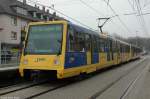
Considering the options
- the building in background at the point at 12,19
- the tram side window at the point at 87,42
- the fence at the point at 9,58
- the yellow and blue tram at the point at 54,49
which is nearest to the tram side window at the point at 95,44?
the tram side window at the point at 87,42

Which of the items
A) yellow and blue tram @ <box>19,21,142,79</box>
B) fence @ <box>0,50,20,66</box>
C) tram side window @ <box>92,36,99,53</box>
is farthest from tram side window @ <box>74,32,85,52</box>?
fence @ <box>0,50,20,66</box>

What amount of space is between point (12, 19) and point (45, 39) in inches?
1586

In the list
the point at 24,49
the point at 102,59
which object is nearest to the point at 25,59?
the point at 24,49

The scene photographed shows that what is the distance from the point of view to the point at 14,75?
15734 millimetres

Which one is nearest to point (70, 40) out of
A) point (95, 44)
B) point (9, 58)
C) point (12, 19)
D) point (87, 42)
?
point (87, 42)

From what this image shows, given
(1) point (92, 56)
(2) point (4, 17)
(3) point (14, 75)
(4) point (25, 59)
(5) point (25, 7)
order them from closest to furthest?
(4) point (25, 59), (3) point (14, 75), (1) point (92, 56), (2) point (4, 17), (5) point (25, 7)

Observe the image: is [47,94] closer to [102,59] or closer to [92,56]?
[92,56]

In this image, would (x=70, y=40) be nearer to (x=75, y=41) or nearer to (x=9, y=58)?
(x=75, y=41)

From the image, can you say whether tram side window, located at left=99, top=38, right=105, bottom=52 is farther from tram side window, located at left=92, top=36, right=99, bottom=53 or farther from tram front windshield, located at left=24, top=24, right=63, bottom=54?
tram front windshield, located at left=24, top=24, right=63, bottom=54

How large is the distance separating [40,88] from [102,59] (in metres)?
8.42

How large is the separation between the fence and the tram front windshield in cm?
355

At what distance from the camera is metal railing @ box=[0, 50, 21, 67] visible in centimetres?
1816

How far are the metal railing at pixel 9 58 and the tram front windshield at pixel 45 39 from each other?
11.6ft

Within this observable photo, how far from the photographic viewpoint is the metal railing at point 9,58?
18.2 metres
